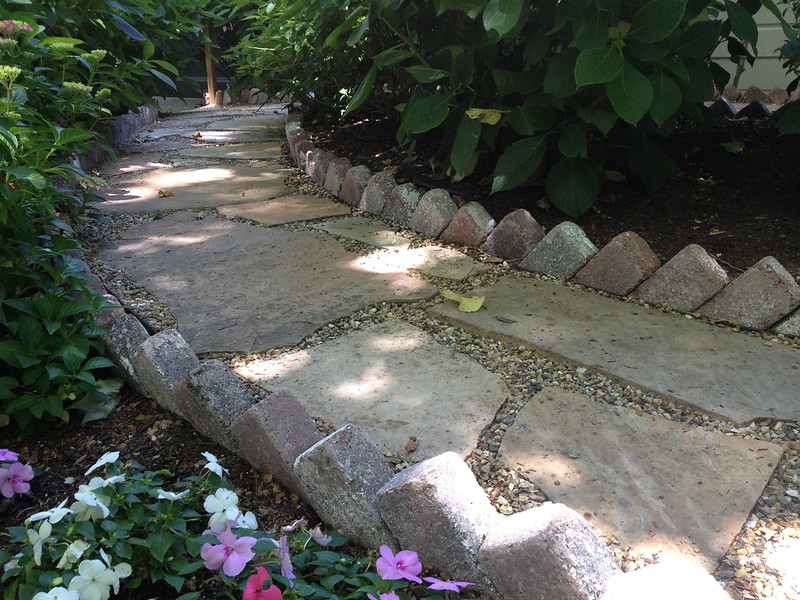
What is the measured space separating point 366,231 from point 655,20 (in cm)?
133

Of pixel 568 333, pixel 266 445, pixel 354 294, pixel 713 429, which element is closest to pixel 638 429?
pixel 713 429

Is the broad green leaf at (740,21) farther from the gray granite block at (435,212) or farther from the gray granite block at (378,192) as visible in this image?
the gray granite block at (378,192)

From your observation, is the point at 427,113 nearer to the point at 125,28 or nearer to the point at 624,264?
the point at 624,264

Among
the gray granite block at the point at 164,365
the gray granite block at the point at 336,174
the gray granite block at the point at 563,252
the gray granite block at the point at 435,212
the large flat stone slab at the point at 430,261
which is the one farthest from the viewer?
the gray granite block at the point at 336,174

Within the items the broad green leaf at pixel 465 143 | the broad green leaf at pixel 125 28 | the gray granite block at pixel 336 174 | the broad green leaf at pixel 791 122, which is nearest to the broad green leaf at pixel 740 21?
the broad green leaf at pixel 791 122

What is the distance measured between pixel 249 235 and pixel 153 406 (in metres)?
1.28

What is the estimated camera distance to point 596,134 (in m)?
2.66

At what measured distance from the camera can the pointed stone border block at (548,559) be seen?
37.3 inches

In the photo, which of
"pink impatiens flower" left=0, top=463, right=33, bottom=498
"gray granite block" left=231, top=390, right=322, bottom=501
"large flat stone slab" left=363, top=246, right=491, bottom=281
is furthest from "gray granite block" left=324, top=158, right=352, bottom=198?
"pink impatiens flower" left=0, top=463, right=33, bottom=498

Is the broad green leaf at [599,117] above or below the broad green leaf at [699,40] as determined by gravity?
below

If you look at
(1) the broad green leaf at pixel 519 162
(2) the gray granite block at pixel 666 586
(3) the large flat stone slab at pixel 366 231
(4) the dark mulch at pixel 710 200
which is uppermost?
(1) the broad green leaf at pixel 519 162

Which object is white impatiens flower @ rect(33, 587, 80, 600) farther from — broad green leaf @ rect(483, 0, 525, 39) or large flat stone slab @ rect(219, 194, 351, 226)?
large flat stone slab @ rect(219, 194, 351, 226)

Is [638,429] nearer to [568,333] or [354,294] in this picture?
[568,333]

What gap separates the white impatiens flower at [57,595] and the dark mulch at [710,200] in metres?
1.93
